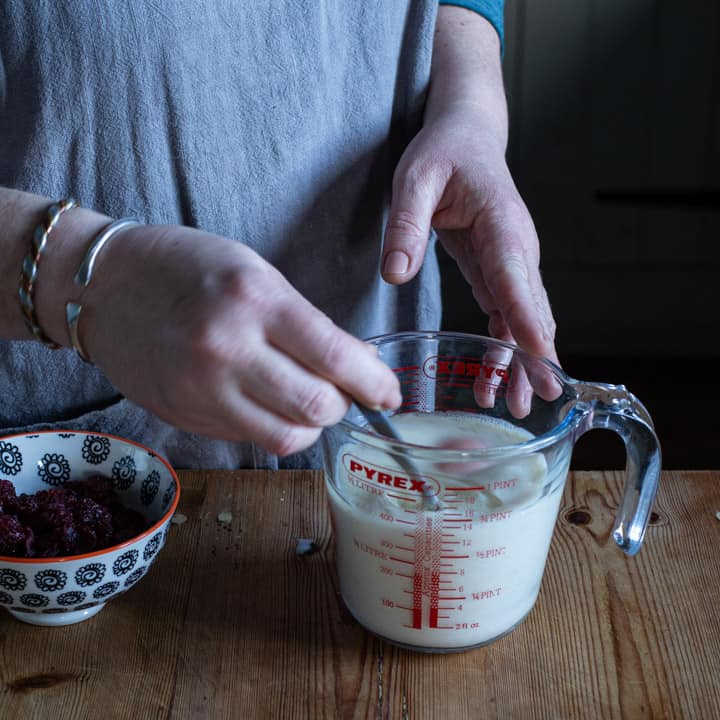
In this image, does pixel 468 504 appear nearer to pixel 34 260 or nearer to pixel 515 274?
pixel 515 274

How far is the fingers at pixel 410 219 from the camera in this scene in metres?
0.87

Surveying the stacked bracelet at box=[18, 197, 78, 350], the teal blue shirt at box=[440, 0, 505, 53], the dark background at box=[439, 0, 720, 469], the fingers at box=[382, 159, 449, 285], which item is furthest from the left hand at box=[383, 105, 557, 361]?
the dark background at box=[439, 0, 720, 469]

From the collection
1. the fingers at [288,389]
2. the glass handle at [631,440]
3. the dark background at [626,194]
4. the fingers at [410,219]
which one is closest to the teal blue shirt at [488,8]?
the fingers at [410,219]

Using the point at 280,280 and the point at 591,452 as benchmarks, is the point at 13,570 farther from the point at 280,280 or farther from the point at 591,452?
the point at 591,452

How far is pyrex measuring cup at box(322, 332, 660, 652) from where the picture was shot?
2.28 ft

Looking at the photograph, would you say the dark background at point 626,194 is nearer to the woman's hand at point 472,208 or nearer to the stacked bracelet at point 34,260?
the woman's hand at point 472,208

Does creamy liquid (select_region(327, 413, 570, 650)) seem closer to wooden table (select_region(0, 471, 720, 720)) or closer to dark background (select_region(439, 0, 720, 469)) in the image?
wooden table (select_region(0, 471, 720, 720))

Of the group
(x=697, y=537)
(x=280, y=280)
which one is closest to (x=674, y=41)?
(x=697, y=537)

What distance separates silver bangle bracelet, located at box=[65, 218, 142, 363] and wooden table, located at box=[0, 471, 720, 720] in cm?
27

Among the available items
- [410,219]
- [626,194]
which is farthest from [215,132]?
[626,194]

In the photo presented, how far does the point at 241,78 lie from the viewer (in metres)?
0.94

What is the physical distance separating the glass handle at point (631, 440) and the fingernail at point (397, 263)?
0.20 meters

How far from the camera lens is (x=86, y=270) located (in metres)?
0.66

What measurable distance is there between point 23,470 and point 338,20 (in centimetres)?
57
